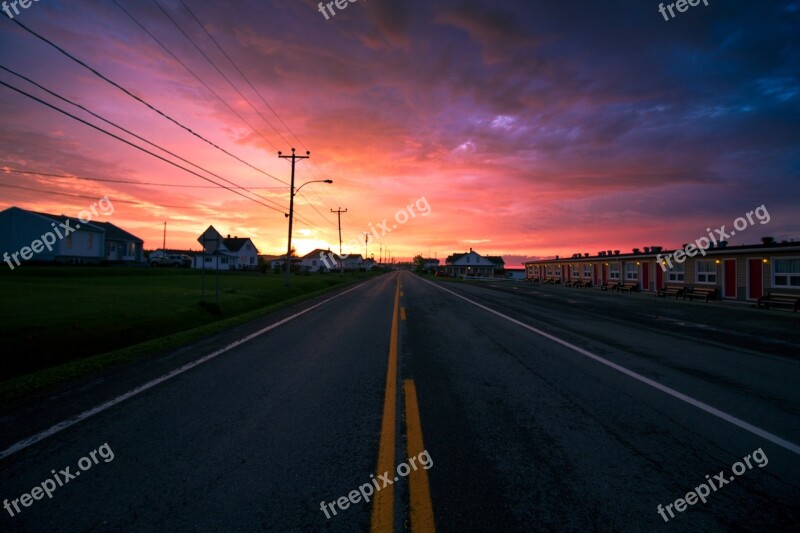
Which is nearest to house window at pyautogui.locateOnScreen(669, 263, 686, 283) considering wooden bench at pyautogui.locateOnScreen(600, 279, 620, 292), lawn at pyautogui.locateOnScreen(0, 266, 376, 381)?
wooden bench at pyautogui.locateOnScreen(600, 279, 620, 292)

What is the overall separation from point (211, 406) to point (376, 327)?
6.38 m

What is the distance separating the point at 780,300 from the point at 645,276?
1417 centimetres

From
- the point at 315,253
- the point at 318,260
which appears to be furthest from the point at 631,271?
the point at 315,253

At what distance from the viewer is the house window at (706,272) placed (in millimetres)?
25905

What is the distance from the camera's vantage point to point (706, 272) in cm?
2658

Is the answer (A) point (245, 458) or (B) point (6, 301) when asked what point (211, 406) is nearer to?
(A) point (245, 458)

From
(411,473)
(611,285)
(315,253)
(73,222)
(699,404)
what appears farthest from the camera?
(315,253)

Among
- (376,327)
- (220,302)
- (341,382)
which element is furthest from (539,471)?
(220,302)

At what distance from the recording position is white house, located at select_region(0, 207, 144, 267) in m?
36.5

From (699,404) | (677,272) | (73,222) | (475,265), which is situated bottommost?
(699,404)

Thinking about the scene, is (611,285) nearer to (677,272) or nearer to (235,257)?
(677,272)

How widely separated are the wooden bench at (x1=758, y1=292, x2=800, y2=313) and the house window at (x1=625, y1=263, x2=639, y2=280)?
14554 mm

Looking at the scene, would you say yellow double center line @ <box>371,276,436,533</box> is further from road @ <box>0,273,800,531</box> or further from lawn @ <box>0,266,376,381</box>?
lawn @ <box>0,266,376,381</box>

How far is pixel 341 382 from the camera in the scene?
219 inches
